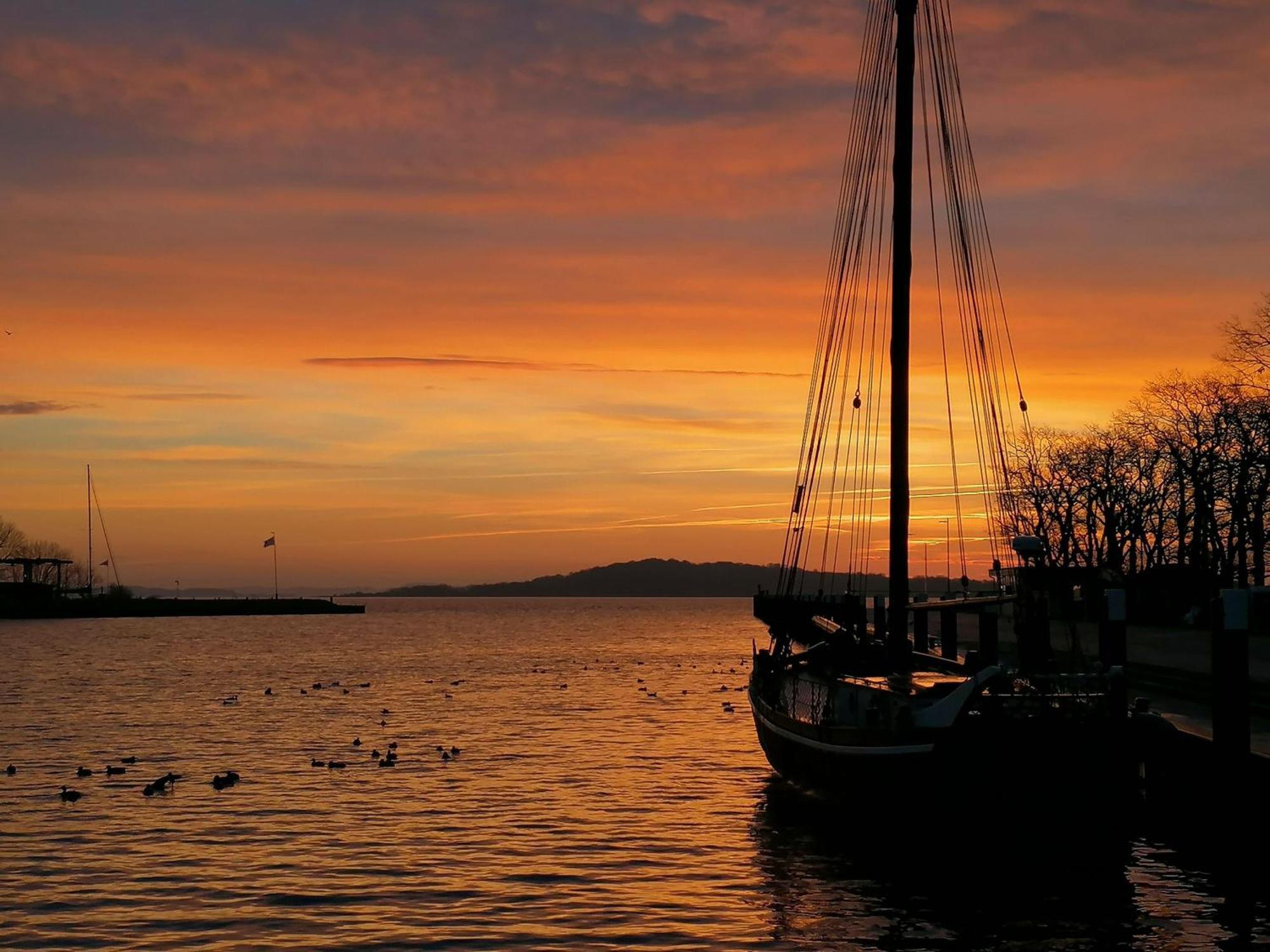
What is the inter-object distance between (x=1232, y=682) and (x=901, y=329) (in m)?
14.6

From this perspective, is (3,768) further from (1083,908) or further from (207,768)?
(1083,908)

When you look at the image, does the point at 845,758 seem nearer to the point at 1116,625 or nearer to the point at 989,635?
the point at 1116,625

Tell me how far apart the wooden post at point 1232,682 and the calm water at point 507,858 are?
2658 millimetres

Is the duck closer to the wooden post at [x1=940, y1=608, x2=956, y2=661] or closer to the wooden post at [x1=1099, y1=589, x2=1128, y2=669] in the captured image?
the wooden post at [x1=1099, y1=589, x2=1128, y2=669]

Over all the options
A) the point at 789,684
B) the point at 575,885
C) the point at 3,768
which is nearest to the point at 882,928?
the point at 575,885

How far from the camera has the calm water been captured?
22.9 m

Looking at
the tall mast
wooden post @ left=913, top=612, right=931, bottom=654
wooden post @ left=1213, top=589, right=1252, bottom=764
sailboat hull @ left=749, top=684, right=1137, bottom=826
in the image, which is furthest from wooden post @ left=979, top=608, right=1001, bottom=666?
wooden post @ left=913, top=612, right=931, bottom=654

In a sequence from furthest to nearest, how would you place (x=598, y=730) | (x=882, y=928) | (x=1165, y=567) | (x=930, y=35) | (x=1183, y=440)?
(x=1183, y=440)
(x=1165, y=567)
(x=598, y=730)
(x=930, y=35)
(x=882, y=928)

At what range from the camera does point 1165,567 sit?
306 feet

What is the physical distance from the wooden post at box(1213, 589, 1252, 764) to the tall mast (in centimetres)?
945

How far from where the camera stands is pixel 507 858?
94.2 ft

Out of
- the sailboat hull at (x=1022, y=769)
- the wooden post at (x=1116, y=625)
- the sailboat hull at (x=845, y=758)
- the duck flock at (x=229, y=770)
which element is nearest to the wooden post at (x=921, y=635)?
the duck flock at (x=229, y=770)

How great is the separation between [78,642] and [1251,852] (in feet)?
459

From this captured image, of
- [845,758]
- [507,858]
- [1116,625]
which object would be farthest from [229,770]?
[1116,625]
